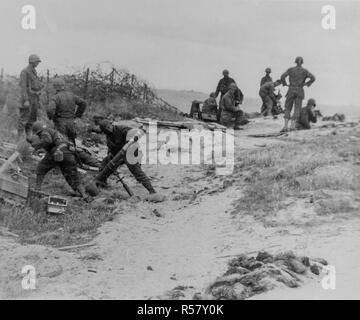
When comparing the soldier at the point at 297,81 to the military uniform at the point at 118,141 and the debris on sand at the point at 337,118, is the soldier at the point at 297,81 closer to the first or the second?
the debris on sand at the point at 337,118

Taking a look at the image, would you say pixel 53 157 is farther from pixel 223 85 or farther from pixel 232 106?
pixel 223 85

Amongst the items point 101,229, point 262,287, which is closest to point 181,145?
point 101,229

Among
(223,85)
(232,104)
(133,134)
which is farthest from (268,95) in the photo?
(133,134)

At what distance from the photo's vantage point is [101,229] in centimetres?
923

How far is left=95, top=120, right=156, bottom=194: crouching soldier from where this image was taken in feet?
36.5

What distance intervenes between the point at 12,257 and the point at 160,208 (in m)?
3.48

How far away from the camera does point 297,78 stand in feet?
53.1

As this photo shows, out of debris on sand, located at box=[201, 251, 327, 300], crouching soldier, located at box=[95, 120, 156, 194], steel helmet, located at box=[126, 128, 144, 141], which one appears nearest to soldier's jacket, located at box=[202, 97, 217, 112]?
crouching soldier, located at box=[95, 120, 156, 194]

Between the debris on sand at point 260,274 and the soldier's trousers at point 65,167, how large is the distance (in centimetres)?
430

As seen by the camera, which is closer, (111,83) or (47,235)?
(47,235)

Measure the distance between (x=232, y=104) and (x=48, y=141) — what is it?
8.47 m

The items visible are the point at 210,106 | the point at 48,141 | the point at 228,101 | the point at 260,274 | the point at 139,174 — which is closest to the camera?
the point at 260,274

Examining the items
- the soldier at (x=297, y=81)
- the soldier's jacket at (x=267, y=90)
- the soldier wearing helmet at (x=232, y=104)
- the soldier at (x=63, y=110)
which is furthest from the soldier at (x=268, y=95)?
the soldier at (x=63, y=110)

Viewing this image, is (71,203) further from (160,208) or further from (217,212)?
(217,212)
